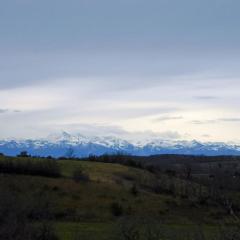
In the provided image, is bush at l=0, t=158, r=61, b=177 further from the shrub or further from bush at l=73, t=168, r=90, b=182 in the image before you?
the shrub

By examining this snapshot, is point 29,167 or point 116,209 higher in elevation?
point 29,167

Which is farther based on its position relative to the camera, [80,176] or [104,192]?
[80,176]

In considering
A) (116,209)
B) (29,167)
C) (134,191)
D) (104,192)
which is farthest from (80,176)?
(116,209)

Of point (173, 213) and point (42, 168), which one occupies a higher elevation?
point (42, 168)

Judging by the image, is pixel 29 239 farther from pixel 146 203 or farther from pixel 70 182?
pixel 70 182

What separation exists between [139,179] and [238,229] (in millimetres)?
103041

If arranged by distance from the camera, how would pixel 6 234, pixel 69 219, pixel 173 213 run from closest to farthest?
pixel 6 234 < pixel 69 219 < pixel 173 213

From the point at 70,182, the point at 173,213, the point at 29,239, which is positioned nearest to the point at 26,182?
the point at 70,182

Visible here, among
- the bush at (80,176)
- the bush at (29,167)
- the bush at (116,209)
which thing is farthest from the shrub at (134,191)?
the bush at (29,167)

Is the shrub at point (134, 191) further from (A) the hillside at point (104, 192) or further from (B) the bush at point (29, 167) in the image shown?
(B) the bush at point (29, 167)

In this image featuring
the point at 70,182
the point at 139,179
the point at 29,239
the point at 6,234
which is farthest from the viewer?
the point at 139,179

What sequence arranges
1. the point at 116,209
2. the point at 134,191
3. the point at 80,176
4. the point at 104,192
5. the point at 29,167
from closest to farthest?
the point at 116,209, the point at 104,192, the point at 134,191, the point at 80,176, the point at 29,167

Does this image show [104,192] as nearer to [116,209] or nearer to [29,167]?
[116,209]

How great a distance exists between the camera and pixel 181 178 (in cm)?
13250
